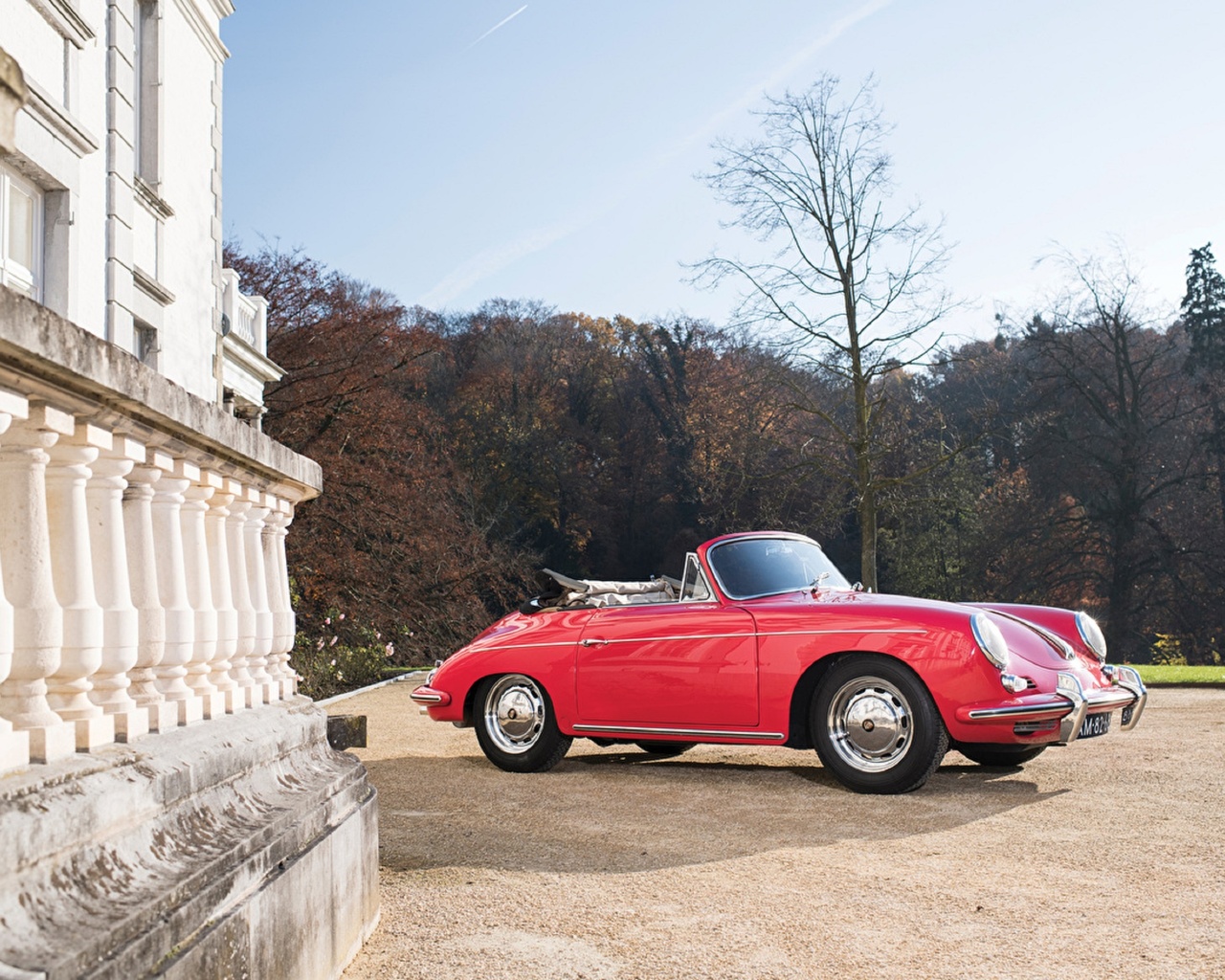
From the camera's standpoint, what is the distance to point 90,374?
2.34m

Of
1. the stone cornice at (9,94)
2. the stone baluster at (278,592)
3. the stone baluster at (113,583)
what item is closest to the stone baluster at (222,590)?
the stone baluster at (278,592)

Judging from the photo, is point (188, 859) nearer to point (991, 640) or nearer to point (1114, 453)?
point (991, 640)

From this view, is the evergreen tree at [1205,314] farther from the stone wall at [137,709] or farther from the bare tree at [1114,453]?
the stone wall at [137,709]

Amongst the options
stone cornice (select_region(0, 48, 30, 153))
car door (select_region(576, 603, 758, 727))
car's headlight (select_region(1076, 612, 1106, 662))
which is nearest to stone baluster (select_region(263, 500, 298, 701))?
stone cornice (select_region(0, 48, 30, 153))

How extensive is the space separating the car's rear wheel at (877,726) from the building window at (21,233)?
26.2 feet

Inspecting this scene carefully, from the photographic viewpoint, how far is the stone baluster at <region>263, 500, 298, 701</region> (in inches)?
156

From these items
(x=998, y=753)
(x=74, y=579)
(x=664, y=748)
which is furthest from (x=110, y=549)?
(x=664, y=748)

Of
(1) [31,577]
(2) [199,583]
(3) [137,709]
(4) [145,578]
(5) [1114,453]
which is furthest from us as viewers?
(5) [1114,453]

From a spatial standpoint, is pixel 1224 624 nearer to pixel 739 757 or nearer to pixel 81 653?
pixel 739 757

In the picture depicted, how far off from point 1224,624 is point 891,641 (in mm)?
29978

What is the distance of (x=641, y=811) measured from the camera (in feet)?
21.0

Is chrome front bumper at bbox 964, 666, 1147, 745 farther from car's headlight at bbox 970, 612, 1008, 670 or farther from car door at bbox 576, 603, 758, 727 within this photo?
car door at bbox 576, 603, 758, 727

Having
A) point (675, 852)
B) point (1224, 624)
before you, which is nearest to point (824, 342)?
point (1224, 624)

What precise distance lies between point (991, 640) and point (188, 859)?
5167mm
